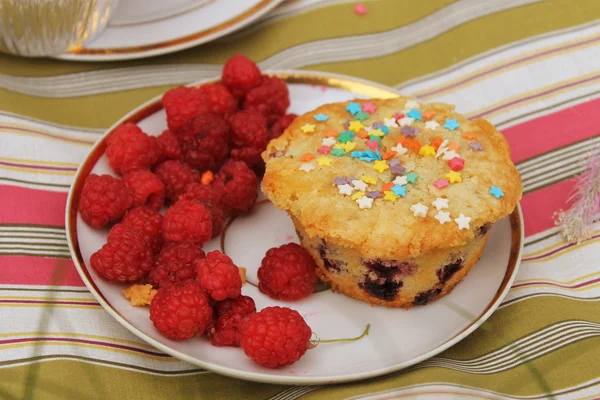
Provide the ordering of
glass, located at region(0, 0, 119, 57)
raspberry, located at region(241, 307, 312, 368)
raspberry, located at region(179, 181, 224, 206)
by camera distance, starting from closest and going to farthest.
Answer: raspberry, located at region(241, 307, 312, 368) < raspberry, located at region(179, 181, 224, 206) < glass, located at region(0, 0, 119, 57)

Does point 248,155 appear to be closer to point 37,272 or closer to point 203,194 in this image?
point 203,194

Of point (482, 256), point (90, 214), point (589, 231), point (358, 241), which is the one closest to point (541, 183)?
point (589, 231)

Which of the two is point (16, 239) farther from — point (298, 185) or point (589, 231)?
point (589, 231)

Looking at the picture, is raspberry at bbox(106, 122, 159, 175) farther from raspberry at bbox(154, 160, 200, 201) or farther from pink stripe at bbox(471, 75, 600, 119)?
pink stripe at bbox(471, 75, 600, 119)

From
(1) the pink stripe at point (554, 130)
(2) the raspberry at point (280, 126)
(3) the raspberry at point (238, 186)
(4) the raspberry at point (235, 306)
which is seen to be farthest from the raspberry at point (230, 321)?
(1) the pink stripe at point (554, 130)

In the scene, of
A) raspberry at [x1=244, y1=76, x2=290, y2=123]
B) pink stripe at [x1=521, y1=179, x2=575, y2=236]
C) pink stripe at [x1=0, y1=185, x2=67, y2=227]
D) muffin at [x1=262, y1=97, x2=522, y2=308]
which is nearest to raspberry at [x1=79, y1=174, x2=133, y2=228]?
pink stripe at [x1=0, y1=185, x2=67, y2=227]

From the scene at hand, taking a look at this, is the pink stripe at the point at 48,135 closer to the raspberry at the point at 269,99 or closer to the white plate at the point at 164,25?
the white plate at the point at 164,25

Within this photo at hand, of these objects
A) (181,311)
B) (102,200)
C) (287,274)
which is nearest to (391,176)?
(287,274)
